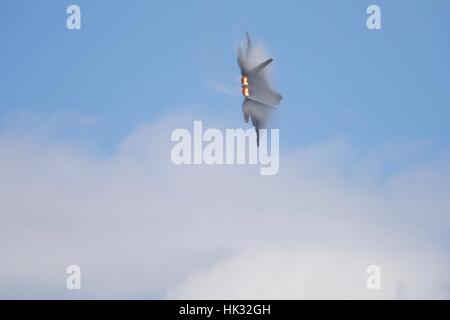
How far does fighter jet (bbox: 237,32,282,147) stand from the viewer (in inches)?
321

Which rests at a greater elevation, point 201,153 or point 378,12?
point 378,12

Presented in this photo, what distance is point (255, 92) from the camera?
26.8ft

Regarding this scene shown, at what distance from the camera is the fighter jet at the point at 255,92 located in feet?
26.7
